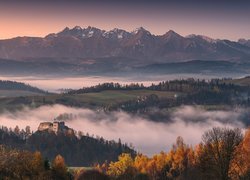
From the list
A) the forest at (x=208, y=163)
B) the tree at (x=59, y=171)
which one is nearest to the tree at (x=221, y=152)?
the forest at (x=208, y=163)

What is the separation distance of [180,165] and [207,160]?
9317 cm

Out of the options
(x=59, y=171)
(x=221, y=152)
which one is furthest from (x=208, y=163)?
(x=59, y=171)

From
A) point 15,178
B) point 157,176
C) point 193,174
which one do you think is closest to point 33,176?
point 15,178

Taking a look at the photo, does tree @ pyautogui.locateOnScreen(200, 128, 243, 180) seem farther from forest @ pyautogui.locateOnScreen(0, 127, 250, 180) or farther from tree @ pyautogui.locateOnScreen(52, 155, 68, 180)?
tree @ pyautogui.locateOnScreen(52, 155, 68, 180)

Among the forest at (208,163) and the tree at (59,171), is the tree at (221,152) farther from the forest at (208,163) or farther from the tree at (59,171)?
the tree at (59,171)

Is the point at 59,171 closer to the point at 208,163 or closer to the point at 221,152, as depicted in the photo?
the point at 208,163

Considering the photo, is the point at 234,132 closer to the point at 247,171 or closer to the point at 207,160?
the point at 207,160

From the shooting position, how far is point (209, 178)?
107m

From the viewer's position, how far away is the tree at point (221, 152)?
100312mm

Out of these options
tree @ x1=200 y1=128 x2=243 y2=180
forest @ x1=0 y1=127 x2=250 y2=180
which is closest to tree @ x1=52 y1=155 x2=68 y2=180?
forest @ x1=0 y1=127 x2=250 y2=180

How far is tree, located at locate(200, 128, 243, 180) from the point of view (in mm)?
100312

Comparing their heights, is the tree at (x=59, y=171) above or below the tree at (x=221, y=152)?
below

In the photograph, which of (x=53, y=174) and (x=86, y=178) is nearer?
(x=86, y=178)

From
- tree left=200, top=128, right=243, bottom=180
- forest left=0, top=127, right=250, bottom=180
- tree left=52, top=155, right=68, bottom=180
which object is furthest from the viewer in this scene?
tree left=52, top=155, right=68, bottom=180
